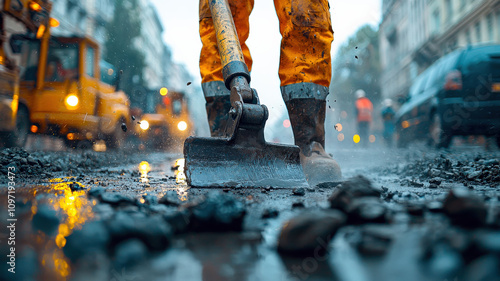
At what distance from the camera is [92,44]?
7660 mm

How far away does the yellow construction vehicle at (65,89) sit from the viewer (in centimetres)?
646

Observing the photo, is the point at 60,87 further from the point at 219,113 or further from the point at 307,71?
the point at 307,71

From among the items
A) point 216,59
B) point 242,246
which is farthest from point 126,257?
point 216,59

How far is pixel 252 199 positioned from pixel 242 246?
25.1 inches

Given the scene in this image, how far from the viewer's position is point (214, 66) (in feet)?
8.97

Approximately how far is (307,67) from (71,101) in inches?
223

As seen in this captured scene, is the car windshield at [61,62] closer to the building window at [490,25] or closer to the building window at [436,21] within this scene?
the building window at [490,25]

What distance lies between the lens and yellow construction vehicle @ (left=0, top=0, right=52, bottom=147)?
15.1 feet

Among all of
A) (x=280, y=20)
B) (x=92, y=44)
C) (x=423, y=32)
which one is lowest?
(x=280, y=20)

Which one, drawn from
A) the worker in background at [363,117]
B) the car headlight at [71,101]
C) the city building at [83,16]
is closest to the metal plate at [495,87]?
the car headlight at [71,101]

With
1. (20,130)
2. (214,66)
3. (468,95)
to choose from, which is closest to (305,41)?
(214,66)

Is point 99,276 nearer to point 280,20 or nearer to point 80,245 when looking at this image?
point 80,245

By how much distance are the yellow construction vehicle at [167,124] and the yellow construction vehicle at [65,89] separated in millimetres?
2985

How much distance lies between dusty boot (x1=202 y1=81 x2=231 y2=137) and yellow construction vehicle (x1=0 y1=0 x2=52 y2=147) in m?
3.15
